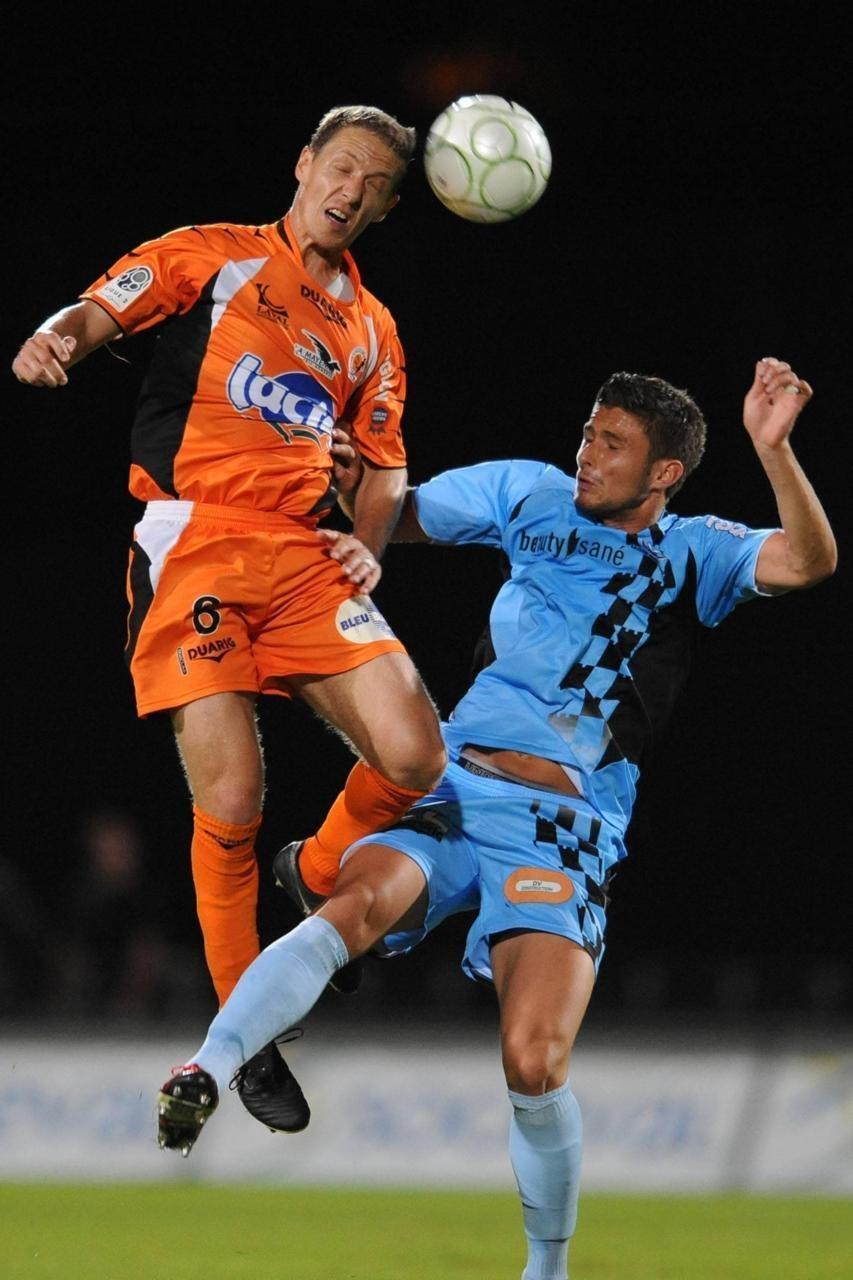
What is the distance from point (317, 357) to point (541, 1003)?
1.90m

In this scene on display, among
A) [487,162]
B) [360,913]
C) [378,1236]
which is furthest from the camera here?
[378,1236]

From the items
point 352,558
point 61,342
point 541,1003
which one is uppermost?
point 61,342

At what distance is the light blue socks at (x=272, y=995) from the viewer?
413 cm

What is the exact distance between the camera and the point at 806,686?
13.0m

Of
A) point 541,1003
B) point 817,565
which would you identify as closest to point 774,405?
point 817,565

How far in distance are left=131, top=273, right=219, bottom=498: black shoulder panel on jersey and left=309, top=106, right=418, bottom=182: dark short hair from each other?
0.56 m

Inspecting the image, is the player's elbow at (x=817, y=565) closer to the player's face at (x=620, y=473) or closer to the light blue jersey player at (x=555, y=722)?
the light blue jersey player at (x=555, y=722)

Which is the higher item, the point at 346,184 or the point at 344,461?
the point at 346,184

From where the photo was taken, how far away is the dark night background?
1255cm

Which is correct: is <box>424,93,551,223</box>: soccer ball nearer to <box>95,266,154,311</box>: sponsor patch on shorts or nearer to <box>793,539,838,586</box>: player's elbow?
<box>95,266,154,311</box>: sponsor patch on shorts

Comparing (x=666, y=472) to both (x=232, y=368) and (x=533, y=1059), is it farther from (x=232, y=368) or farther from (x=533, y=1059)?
(x=533, y=1059)

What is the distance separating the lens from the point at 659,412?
5.43 metres

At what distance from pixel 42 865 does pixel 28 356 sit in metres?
8.54

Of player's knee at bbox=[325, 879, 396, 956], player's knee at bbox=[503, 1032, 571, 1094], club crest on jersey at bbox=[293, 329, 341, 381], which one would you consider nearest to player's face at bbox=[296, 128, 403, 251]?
club crest on jersey at bbox=[293, 329, 341, 381]
